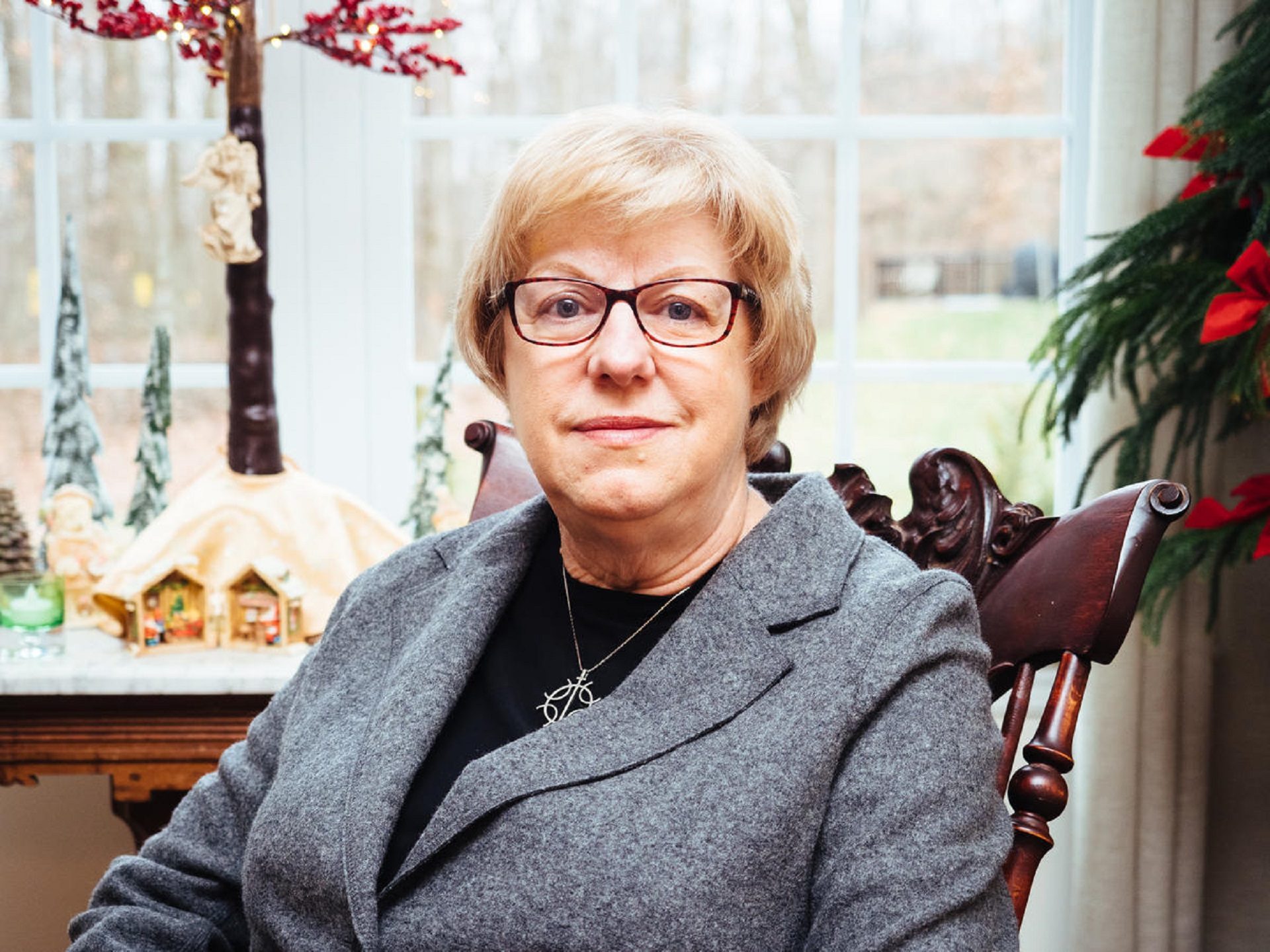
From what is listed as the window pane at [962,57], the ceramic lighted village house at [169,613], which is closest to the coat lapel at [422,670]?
the ceramic lighted village house at [169,613]

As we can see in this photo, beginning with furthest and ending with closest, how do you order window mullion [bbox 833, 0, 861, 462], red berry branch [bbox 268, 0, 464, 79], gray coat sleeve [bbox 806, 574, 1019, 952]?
window mullion [bbox 833, 0, 861, 462] < red berry branch [bbox 268, 0, 464, 79] < gray coat sleeve [bbox 806, 574, 1019, 952]

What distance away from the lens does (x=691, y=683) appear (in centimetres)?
111

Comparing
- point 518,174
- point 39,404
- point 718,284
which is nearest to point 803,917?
point 718,284

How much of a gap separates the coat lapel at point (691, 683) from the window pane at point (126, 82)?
151 centimetres

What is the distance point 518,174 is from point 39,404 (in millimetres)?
1496

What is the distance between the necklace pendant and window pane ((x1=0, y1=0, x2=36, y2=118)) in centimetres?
167

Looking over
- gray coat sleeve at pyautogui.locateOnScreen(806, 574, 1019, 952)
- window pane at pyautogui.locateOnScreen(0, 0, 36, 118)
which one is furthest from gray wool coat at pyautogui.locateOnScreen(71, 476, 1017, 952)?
window pane at pyautogui.locateOnScreen(0, 0, 36, 118)

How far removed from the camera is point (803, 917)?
1.02 m

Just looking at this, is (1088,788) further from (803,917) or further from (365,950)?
(365,950)

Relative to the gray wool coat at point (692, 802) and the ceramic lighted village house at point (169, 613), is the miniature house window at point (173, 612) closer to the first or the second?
the ceramic lighted village house at point (169, 613)

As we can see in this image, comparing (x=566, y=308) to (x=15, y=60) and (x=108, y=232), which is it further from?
(x=15, y=60)

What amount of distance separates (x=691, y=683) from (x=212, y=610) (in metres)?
1.00

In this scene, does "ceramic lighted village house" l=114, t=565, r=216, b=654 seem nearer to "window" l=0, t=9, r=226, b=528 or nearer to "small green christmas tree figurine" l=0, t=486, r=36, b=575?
"small green christmas tree figurine" l=0, t=486, r=36, b=575

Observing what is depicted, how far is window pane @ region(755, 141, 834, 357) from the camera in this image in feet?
7.34
